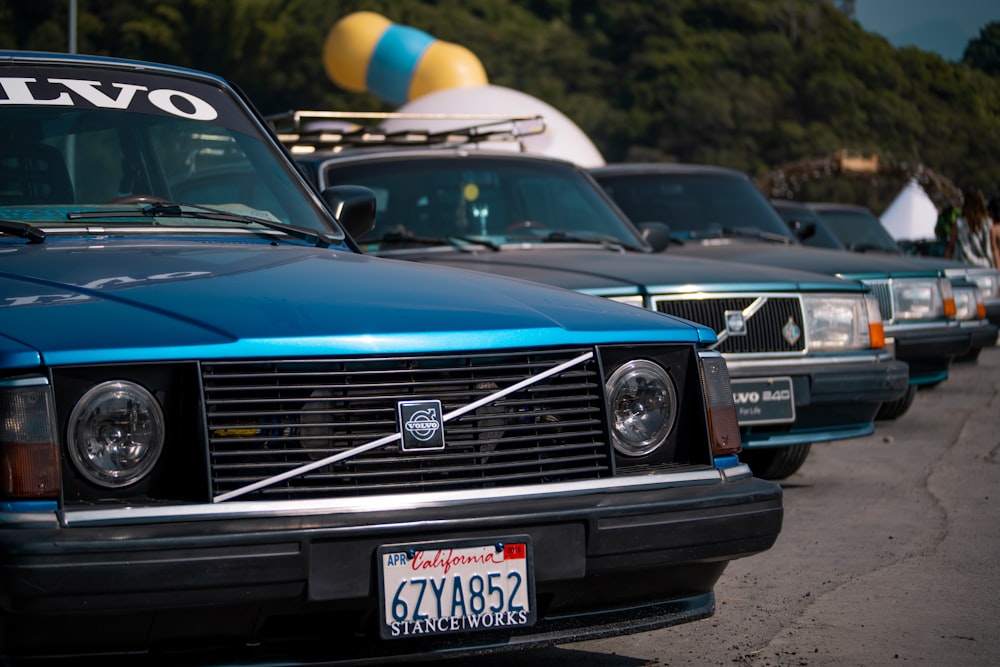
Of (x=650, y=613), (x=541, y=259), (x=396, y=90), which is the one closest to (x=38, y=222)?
(x=650, y=613)

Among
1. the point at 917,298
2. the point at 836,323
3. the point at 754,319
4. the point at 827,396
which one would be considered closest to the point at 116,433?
the point at 754,319

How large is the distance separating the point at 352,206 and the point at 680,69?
2623 inches

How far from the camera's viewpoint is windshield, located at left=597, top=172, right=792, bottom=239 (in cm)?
926

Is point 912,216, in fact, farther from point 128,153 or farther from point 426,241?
point 128,153

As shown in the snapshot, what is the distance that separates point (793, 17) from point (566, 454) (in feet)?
242

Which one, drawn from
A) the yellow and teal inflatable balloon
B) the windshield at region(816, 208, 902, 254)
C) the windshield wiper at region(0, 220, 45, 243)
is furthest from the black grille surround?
the yellow and teal inflatable balloon

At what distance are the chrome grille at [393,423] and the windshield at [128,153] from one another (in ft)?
4.02

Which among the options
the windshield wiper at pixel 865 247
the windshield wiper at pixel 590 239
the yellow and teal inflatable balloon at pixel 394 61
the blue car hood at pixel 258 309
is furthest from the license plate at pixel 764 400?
the yellow and teal inflatable balloon at pixel 394 61

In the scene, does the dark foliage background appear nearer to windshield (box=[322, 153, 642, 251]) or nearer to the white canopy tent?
the white canopy tent

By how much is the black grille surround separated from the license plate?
2.99m

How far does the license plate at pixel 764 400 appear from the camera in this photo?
6.15m

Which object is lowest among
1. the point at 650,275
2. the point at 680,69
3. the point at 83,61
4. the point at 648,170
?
the point at 650,275

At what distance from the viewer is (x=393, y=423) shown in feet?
9.96

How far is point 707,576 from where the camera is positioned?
3.46 meters
